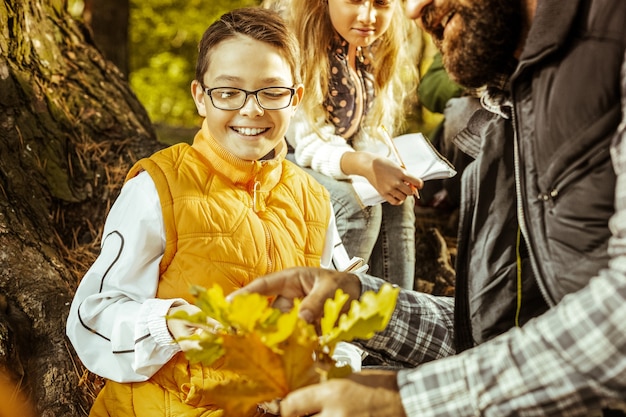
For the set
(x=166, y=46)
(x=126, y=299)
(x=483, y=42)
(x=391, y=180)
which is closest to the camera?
(x=483, y=42)

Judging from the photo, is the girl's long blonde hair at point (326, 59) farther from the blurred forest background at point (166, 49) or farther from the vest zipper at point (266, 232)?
the blurred forest background at point (166, 49)

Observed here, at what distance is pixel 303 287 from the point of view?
1839mm

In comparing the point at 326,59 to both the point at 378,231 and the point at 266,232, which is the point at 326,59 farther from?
the point at 266,232

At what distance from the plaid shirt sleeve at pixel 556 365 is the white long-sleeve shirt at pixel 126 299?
0.78 metres

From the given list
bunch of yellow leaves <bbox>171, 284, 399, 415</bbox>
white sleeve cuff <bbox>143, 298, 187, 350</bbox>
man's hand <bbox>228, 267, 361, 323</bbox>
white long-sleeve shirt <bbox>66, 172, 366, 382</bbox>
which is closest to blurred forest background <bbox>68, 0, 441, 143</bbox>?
white long-sleeve shirt <bbox>66, 172, 366, 382</bbox>

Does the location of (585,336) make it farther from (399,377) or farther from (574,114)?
(574,114)

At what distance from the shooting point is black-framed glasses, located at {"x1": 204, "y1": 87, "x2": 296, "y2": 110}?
7.68ft

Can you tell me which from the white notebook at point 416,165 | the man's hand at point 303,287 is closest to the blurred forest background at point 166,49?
the white notebook at point 416,165

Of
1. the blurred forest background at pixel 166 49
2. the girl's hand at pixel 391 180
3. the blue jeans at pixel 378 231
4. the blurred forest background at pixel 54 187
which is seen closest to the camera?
the blurred forest background at pixel 54 187

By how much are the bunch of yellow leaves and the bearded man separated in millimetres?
58

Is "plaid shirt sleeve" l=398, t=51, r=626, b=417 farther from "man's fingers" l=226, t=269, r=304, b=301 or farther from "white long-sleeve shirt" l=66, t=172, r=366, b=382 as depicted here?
"white long-sleeve shirt" l=66, t=172, r=366, b=382

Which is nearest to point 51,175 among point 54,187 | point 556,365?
point 54,187

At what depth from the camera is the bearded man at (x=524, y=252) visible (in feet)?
5.09

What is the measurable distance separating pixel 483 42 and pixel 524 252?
1.89 feet
